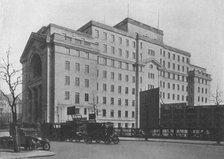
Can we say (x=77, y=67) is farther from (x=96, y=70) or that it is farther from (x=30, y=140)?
(x=30, y=140)

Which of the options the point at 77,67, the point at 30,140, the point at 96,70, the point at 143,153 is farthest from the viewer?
the point at 96,70

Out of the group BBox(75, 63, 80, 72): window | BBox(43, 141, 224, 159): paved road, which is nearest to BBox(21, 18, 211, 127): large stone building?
BBox(75, 63, 80, 72): window

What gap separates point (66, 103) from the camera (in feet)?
157

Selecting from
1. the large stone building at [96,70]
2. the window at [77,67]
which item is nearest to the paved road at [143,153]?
the large stone building at [96,70]

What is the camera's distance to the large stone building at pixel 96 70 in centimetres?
4756

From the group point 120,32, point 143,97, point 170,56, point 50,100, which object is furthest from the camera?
point 170,56

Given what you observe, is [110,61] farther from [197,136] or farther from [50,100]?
[197,136]

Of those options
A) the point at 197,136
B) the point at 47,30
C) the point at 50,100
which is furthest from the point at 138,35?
the point at 197,136

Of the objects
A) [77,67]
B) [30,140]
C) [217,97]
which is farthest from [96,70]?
[30,140]

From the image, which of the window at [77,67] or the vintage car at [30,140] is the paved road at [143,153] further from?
the window at [77,67]

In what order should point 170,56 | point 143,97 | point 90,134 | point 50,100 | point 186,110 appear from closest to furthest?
1. point 90,134
2. point 143,97
3. point 186,110
4. point 50,100
5. point 170,56

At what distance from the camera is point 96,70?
53.3 metres

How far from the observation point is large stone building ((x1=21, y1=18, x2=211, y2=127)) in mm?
47562

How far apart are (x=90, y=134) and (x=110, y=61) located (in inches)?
Result: 1393
